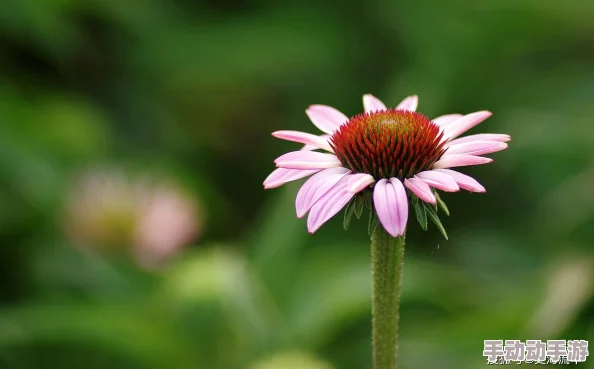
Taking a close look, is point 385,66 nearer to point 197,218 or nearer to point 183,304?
point 197,218

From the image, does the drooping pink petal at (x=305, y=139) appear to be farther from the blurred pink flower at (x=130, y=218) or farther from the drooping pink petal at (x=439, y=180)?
the blurred pink flower at (x=130, y=218)

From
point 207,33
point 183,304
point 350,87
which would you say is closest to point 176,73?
point 207,33

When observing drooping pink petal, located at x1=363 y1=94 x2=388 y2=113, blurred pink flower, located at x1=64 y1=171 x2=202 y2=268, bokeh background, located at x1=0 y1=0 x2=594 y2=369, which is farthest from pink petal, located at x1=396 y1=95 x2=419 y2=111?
blurred pink flower, located at x1=64 y1=171 x2=202 y2=268

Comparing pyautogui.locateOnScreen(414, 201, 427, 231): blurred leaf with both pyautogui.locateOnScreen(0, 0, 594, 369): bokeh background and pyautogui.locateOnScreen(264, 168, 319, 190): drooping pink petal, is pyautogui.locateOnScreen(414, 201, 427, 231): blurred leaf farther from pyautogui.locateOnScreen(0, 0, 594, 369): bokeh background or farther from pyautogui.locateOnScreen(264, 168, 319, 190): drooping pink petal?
pyautogui.locateOnScreen(0, 0, 594, 369): bokeh background

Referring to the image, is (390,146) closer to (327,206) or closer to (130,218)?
(327,206)

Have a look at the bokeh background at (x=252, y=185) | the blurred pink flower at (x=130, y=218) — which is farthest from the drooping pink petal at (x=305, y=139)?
the blurred pink flower at (x=130, y=218)
